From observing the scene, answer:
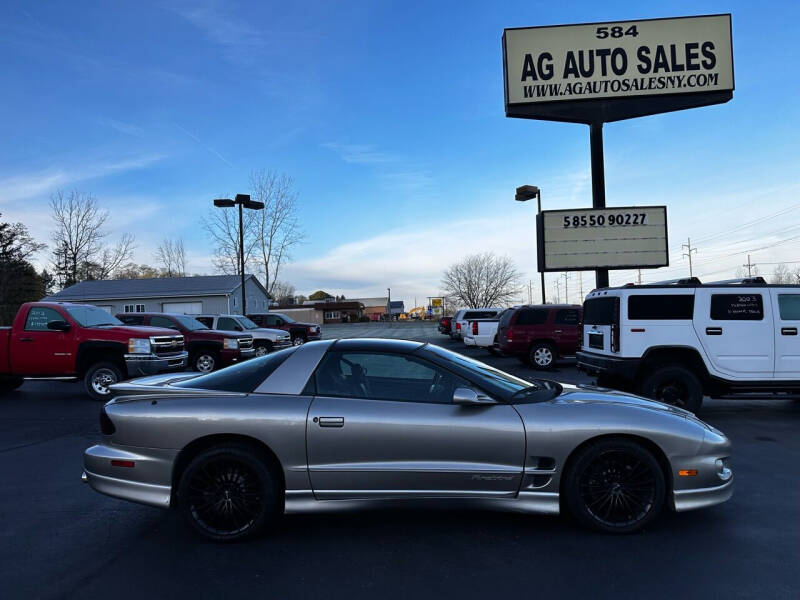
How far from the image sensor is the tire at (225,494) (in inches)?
145

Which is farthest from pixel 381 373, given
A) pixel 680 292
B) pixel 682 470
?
pixel 680 292

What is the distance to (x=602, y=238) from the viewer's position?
50.7 ft

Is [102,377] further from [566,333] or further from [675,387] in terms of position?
[566,333]

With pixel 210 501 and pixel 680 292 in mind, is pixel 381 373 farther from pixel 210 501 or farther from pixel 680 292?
pixel 680 292

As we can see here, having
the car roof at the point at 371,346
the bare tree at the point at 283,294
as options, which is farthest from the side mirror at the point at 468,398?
the bare tree at the point at 283,294

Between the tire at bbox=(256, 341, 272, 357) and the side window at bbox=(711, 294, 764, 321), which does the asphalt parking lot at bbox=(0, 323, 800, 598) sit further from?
the tire at bbox=(256, 341, 272, 357)

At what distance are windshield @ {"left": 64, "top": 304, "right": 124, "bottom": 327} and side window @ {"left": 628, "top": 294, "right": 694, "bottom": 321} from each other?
10164 millimetres

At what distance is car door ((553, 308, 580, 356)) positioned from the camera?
14.9 meters

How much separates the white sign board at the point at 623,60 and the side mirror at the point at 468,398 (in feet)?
41.7

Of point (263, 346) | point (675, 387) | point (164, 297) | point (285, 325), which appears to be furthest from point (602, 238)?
point (164, 297)

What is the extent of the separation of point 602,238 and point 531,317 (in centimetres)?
317

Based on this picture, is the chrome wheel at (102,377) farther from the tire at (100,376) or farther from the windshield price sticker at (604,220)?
the windshield price sticker at (604,220)

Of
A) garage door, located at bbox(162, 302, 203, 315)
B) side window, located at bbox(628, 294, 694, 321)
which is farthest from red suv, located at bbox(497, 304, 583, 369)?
garage door, located at bbox(162, 302, 203, 315)

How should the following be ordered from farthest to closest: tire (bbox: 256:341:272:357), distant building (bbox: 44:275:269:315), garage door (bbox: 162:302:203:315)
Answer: garage door (bbox: 162:302:203:315), distant building (bbox: 44:275:269:315), tire (bbox: 256:341:272:357)
